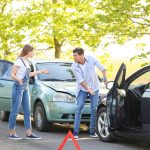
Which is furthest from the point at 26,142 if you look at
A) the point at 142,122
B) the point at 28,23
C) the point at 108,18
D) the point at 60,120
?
the point at 28,23

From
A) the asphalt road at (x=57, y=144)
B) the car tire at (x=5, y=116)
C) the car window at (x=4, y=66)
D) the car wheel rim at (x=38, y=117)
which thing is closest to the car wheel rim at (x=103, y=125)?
the asphalt road at (x=57, y=144)

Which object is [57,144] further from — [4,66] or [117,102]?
[4,66]

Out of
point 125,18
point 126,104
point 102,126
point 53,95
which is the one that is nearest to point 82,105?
point 102,126

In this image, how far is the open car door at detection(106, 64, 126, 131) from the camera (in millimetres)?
9312

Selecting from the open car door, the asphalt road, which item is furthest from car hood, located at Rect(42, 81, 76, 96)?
the open car door

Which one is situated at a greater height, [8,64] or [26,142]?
[8,64]

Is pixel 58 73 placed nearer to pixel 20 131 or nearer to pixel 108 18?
pixel 20 131

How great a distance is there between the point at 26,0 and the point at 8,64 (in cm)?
1353

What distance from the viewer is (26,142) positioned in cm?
1001

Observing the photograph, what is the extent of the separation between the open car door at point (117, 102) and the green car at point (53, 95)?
1.82m

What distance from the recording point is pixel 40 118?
11719 mm

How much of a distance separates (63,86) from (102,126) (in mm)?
1818

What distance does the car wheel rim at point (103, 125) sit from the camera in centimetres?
998

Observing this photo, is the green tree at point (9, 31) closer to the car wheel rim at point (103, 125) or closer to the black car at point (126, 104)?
the car wheel rim at point (103, 125)
